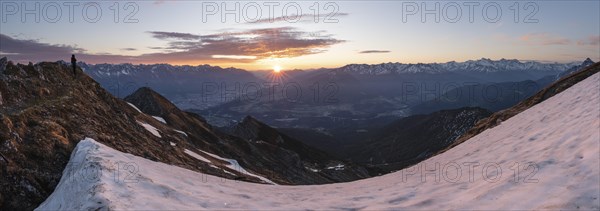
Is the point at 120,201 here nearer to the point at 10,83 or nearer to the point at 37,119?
the point at 37,119

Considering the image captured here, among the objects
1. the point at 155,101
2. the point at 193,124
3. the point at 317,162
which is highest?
the point at 155,101

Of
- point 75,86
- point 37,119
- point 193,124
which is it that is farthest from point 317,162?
point 37,119

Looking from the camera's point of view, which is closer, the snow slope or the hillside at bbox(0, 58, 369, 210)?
the snow slope

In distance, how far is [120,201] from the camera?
40.4 feet

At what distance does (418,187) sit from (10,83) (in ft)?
92.4

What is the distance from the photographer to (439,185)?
51.9 feet

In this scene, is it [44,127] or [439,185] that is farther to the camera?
[44,127]

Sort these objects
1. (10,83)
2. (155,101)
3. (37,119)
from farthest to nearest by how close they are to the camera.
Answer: (155,101) → (10,83) → (37,119)

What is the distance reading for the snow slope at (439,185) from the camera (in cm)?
1174

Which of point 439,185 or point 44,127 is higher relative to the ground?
point 44,127

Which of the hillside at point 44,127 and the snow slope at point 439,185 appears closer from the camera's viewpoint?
the snow slope at point 439,185

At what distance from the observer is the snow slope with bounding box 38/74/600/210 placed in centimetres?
1174

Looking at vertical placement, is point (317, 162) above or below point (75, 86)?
below

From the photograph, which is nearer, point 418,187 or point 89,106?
point 418,187
